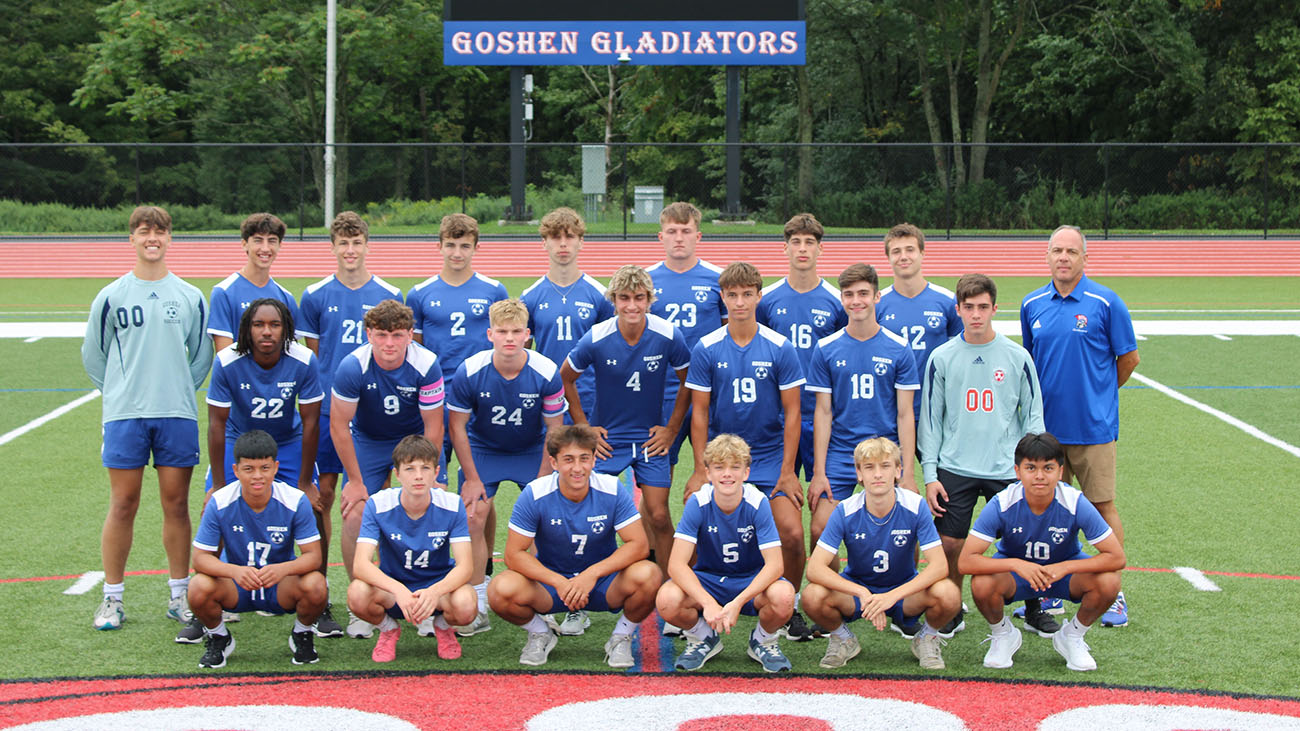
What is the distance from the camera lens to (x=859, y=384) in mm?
6301

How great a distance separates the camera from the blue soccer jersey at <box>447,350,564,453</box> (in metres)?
6.32

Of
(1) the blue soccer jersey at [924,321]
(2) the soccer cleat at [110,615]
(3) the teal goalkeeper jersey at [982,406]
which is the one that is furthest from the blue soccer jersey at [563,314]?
(2) the soccer cleat at [110,615]

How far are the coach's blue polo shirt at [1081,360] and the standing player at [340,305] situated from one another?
3684 millimetres

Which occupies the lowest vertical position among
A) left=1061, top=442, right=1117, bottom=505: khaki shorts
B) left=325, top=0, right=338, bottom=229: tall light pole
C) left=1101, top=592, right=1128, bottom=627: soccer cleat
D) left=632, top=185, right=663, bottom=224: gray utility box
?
left=1101, top=592, right=1128, bottom=627: soccer cleat

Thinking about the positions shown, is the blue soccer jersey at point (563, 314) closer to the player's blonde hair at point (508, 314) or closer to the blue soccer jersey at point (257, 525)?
the player's blonde hair at point (508, 314)

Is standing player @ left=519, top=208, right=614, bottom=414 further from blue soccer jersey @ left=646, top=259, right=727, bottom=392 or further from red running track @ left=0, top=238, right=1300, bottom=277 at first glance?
red running track @ left=0, top=238, right=1300, bottom=277

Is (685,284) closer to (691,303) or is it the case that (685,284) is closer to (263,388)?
(691,303)

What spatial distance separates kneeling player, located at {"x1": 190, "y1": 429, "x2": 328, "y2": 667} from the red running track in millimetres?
17677

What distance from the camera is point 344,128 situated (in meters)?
38.1

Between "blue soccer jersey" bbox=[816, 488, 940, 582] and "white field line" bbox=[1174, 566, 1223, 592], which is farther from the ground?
"blue soccer jersey" bbox=[816, 488, 940, 582]

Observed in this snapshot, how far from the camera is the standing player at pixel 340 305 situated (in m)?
6.88

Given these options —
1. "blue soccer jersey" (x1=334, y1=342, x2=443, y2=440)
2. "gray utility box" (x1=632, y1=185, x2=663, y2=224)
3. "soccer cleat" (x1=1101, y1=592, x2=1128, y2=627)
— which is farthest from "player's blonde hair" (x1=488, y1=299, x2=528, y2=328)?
"gray utility box" (x1=632, y1=185, x2=663, y2=224)

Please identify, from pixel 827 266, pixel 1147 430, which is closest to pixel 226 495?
pixel 1147 430

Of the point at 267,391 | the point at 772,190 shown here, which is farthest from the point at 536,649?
the point at 772,190
